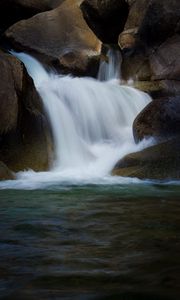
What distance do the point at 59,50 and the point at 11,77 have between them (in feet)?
19.7

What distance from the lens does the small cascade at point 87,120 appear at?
12555 mm

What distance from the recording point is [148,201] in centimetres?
734

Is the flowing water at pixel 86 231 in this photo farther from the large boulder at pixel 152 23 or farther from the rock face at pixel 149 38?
the large boulder at pixel 152 23

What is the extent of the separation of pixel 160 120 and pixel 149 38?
660 cm

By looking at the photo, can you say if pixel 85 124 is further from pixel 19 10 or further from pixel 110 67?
A: pixel 19 10

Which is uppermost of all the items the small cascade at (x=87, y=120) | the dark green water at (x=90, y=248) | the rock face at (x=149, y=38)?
the dark green water at (x=90, y=248)

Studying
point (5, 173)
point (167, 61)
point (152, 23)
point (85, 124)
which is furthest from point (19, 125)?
point (152, 23)

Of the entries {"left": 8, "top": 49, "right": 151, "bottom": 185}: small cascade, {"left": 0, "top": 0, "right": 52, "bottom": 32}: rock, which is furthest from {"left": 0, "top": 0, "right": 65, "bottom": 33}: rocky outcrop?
{"left": 8, "top": 49, "right": 151, "bottom": 185}: small cascade

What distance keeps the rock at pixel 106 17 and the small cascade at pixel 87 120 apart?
161 inches

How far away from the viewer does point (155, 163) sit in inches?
422

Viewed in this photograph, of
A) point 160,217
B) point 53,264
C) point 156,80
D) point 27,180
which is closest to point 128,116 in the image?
point 156,80

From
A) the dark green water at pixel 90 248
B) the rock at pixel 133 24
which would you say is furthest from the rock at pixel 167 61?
the dark green water at pixel 90 248

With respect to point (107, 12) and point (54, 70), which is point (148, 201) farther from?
point (107, 12)

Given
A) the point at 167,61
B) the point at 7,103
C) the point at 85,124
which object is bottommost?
the point at 85,124
